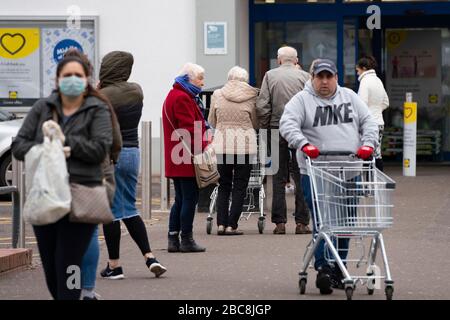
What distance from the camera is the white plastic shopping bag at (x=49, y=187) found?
7012mm

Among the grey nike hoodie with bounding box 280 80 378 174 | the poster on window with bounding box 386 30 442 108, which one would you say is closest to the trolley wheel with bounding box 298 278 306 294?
the grey nike hoodie with bounding box 280 80 378 174

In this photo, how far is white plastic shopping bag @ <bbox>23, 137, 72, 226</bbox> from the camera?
7.01 m

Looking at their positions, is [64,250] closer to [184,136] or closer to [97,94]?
[97,94]

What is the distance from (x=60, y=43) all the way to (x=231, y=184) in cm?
866

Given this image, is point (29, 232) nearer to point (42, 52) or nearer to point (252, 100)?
point (252, 100)

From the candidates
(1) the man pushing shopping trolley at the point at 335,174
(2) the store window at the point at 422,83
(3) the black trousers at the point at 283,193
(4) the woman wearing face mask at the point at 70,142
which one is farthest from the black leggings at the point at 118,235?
(2) the store window at the point at 422,83

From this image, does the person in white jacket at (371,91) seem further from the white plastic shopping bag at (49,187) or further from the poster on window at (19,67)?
the white plastic shopping bag at (49,187)

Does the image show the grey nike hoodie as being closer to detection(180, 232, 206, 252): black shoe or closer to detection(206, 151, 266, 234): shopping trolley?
detection(180, 232, 206, 252): black shoe

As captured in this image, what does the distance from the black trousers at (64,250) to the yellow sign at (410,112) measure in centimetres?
1414

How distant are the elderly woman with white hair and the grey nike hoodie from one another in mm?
4025

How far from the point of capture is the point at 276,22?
2353cm

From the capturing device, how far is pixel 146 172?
15328mm
